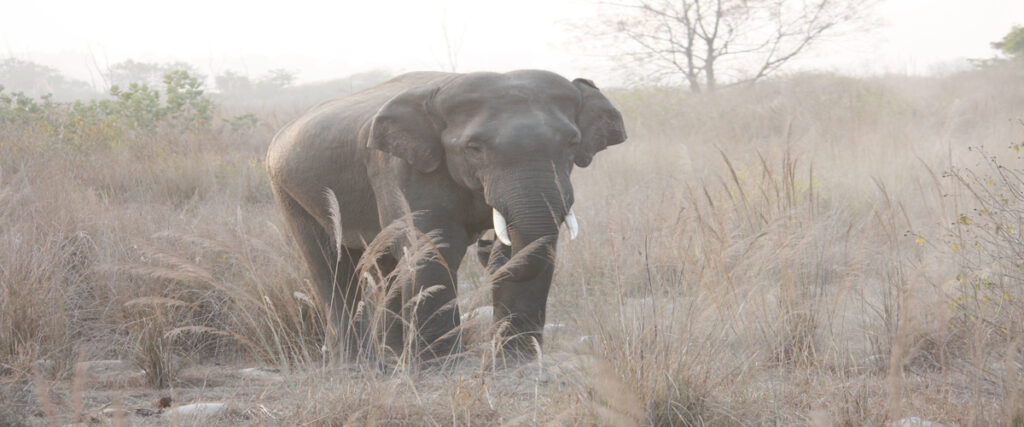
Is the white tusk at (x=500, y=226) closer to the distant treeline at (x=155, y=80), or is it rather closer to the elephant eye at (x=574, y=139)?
the elephant eye at (x=574, y=139)

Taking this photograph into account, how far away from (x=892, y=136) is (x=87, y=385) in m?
9.54

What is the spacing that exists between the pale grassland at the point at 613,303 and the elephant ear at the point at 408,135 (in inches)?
30.3

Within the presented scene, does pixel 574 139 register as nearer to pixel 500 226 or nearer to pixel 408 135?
pixel 500 226

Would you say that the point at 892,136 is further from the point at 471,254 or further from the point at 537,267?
the point at 537,267

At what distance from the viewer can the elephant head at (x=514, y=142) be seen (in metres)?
3.90

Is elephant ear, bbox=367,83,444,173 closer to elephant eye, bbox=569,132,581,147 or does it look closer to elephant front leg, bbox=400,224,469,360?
elephant front leg, bbox=400,224,469,360

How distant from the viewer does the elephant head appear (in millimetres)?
3902

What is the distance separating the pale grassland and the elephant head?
1.19 ft

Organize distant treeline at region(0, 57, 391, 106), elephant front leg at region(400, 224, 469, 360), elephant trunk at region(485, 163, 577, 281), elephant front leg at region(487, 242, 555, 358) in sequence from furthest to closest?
distant treeline at region(0, 57, 391, 106)
elephant front leg at region(487, 242, 555, 358)
elephant front leg at region(400, 224, 469, 360)
elephant trunk at region(485, 163, 577, 281)

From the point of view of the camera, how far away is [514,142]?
3.94 metres

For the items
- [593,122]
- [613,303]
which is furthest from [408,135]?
[613,303]

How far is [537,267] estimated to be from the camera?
4.10m

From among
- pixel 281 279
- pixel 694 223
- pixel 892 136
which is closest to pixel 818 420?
pixel 281 279

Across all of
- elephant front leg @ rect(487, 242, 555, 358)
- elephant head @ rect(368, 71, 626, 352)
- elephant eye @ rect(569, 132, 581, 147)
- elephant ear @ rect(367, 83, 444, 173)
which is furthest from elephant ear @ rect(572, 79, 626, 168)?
elephant ear @ rect(367, 83, 444, 173)
